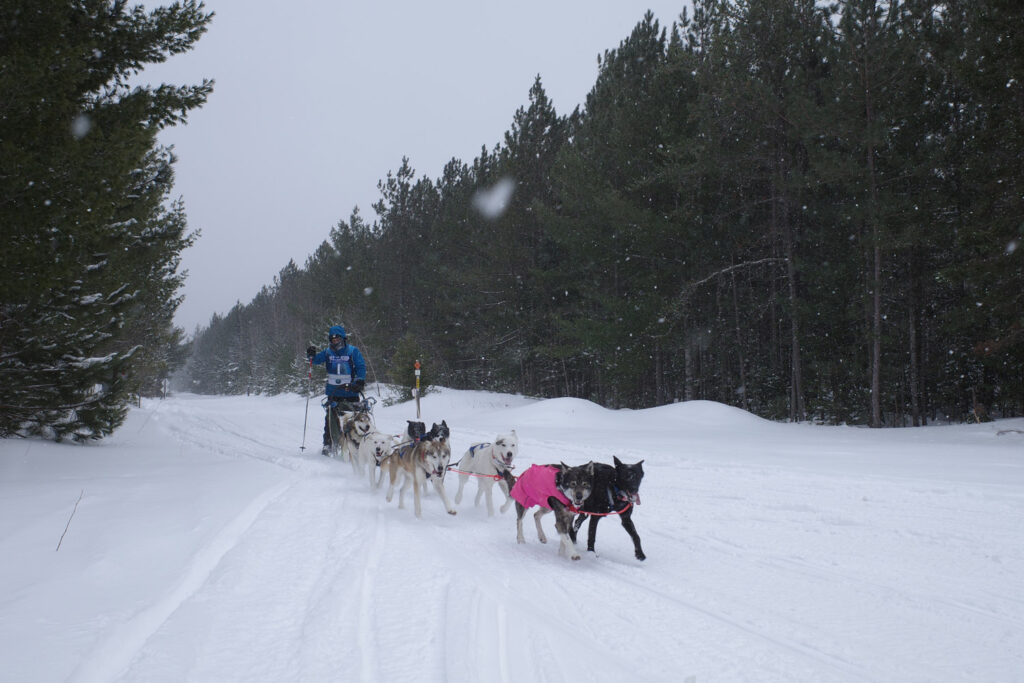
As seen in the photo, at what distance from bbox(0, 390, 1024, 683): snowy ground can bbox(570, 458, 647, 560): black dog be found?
31 cm

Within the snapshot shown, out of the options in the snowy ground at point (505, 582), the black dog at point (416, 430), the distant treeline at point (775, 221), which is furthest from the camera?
the distant treeline at point (775, 221)

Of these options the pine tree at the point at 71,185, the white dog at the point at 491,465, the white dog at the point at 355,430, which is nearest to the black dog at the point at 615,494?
the white dog at the point at 491,465

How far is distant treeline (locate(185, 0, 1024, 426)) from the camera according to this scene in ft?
44.1

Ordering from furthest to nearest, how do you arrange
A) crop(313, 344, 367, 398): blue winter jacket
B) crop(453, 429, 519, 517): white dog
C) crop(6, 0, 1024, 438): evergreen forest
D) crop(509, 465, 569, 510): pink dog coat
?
crop(6, 0, 1024, 438): evergreen forest, crop(313, 344, 367, 398): blue winter jacket, crop(453, 429, 519, 517): white dog, crop(509, 465, 569, 510): pink dog coat

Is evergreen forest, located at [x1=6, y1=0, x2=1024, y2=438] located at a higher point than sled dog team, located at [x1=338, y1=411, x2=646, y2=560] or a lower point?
higher

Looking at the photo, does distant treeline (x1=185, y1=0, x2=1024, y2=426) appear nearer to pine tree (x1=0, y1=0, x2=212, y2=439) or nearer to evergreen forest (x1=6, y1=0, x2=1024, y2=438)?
evergreen forest (x1=6, y1=0, x2=1024, y2=438)

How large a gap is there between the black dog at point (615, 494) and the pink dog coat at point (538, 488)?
0.24 m

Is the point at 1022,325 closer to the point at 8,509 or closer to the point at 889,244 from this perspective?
the point at 889,244

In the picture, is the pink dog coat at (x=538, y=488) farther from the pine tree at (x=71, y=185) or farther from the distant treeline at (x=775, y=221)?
the distant treeline at (x=775, y=221)

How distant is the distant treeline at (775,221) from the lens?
529 inches

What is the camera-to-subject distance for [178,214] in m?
15.7

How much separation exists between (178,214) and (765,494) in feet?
53.2

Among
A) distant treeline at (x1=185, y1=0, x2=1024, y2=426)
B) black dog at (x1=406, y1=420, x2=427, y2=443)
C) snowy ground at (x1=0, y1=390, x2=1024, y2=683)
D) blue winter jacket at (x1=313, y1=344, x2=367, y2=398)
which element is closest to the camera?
snowy ground at (x1=0, y1=390, x2=1024, y2=683)

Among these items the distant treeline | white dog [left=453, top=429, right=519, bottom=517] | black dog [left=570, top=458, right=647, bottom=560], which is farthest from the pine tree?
the distant treeline
